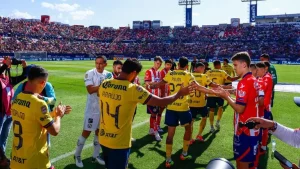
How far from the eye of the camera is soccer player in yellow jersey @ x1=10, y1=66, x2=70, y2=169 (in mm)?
3754

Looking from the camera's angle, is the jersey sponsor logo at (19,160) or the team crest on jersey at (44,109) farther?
the jersey sponsor logo at (19,160)

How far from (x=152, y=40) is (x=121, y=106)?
83.1m

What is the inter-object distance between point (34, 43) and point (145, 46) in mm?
30745

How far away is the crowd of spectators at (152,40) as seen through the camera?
6694 cm

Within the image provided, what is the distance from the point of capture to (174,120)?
705cm

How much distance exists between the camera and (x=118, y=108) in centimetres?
440

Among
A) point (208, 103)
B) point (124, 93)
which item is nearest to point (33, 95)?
point (124, 93)

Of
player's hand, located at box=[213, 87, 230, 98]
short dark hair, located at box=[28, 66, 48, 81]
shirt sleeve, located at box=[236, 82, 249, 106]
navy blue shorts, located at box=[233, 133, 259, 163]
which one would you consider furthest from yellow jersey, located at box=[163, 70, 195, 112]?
short dark hair, located at box=[28, 66, 48, 81]

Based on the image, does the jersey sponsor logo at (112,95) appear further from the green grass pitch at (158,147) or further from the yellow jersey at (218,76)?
the yellow jersey at (218,76)

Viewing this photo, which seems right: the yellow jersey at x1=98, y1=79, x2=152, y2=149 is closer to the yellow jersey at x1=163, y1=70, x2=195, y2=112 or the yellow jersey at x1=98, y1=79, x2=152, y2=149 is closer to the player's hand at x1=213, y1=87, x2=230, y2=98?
the player's hand at x1=213, y1=87, x2=230, y2=98

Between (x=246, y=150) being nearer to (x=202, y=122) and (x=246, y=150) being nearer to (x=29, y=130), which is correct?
(x=29, y=130)

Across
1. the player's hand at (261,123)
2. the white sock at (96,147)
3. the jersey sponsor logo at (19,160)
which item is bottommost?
the white sock at (96,147)

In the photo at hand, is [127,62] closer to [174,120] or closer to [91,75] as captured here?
[91,75]

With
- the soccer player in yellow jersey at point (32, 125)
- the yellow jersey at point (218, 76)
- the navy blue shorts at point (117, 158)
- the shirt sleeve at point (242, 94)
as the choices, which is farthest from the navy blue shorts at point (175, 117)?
the soccer player in yellow jersey at point (32, 125)
